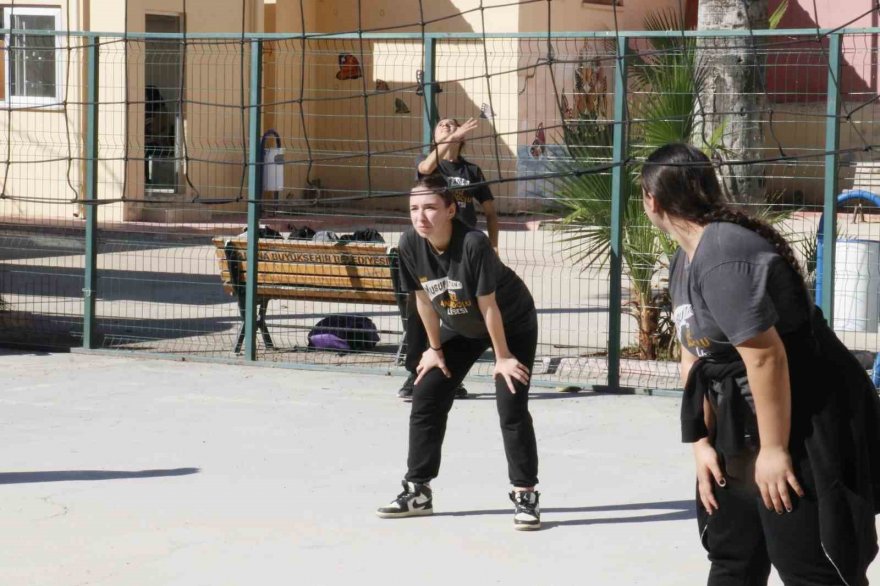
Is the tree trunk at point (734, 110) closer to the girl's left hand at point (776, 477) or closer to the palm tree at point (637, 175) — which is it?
the palm tree at point (637, 175)

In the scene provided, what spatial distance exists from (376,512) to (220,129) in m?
14.2

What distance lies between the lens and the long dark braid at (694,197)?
134 inches

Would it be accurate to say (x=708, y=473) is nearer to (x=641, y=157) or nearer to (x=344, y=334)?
(x=641, y=157)

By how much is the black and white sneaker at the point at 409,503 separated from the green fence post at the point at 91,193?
15.6 ft

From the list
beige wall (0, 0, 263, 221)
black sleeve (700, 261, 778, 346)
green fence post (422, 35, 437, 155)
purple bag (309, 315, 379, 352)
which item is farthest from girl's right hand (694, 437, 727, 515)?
beige wall (0, 0, 263, 221)

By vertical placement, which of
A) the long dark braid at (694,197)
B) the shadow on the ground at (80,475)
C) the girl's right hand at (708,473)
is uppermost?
the long dark braid at (694,197)

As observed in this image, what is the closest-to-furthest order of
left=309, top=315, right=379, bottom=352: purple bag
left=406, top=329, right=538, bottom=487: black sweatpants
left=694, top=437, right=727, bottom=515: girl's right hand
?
left=694, top=437, right=727, bottom=515: girl's right hand < left=406, top=329, right=538, bottom=487: black sweatpants < left=309, top=315, right=379, bottom=352: purple bag

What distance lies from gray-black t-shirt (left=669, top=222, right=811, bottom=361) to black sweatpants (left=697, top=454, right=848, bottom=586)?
348 millimetres

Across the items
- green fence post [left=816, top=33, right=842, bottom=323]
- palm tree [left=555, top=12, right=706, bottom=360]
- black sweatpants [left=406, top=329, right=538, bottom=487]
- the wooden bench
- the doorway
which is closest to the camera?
black sweatpants [left=406, top=329, right=538, bottom=487]

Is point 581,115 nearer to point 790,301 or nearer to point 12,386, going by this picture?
point 12,386

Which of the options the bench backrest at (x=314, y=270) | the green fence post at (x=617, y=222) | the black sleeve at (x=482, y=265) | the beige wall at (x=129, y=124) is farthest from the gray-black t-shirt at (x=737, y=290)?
the beige wall at (x=129, y=124)

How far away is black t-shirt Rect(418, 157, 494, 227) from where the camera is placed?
26.7ft

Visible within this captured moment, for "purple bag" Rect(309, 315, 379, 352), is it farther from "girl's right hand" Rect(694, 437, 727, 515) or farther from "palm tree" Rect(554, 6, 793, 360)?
"girl's right hand" Rect(694, 437, 727, 515)

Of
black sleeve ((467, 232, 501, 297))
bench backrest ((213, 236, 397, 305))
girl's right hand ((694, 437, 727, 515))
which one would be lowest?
girl's right hand ((694, 437, 727, 515))
